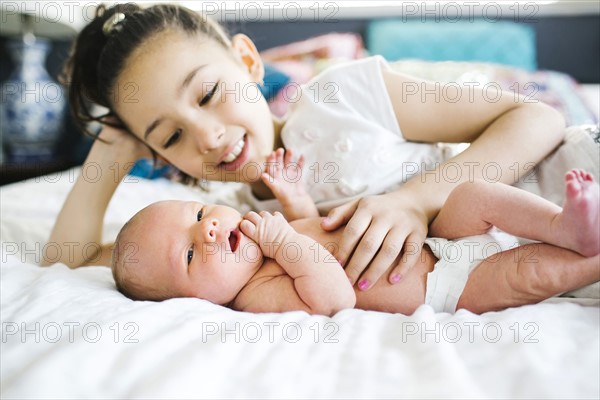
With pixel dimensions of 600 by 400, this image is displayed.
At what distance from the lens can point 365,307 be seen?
0.72 metres

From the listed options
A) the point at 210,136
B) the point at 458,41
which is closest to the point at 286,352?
the point at 210,136

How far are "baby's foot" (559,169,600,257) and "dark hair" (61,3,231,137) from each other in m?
0.80

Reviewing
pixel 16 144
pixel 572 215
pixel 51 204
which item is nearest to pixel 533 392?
pixel 572 215

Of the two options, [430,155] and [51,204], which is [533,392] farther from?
[51,204]

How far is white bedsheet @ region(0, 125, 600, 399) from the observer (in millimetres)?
434

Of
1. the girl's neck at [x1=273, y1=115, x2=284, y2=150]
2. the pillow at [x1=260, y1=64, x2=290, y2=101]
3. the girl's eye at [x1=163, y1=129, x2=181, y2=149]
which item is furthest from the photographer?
the pillow at [x1=260, y1=64, x2=290, y2=101]

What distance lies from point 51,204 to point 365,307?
1.04 meters

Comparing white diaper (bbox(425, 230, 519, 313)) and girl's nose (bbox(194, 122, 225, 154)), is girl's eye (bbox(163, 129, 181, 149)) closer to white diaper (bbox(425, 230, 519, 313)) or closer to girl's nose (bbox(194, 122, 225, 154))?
girl's nose (bbox(194, 122, 225, 154))

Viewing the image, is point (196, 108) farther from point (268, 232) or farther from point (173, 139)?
point (268, 232)

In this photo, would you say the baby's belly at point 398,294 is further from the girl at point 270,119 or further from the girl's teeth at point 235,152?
the girl's teeth at point 235,152

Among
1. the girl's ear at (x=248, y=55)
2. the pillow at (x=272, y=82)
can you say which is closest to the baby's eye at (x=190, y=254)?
the girl's ear at (x=248, y=55)

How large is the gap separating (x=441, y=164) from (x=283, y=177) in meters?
0.29

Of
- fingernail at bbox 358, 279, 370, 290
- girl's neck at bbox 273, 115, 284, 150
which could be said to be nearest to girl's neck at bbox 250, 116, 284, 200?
girl's neck at bbox 273, 115, 284, 150

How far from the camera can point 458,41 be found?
2.47m
